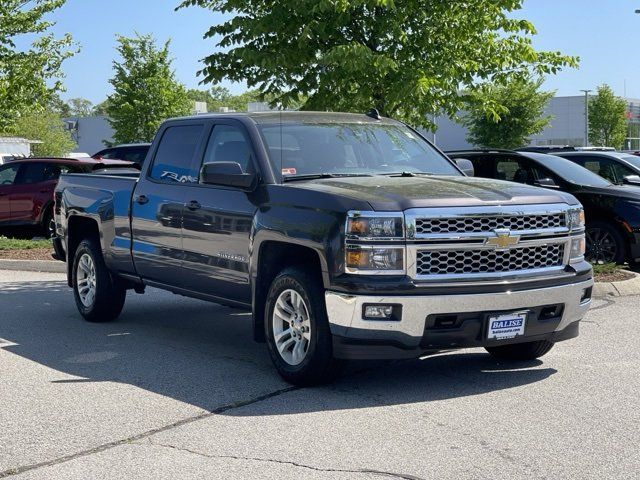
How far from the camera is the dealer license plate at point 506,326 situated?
688cm

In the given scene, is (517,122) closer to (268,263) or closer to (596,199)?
(596,199)

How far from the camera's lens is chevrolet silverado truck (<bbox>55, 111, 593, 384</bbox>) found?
674 cm

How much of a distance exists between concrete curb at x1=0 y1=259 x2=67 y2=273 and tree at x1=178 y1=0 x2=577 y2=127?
4136mm

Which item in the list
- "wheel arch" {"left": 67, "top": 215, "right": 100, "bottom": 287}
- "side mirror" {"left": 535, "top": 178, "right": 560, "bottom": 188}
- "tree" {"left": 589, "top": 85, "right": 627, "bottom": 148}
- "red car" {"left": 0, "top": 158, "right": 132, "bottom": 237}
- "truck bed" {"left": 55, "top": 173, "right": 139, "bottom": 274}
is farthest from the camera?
"tree" {"left": 589, "top": 85, "right": 627, "bottom": 148}

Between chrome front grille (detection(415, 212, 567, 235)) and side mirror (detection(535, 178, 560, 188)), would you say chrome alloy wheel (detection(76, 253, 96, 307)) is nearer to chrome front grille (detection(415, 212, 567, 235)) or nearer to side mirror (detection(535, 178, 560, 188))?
chrome front grille (detection(415, 212, 567, 235))

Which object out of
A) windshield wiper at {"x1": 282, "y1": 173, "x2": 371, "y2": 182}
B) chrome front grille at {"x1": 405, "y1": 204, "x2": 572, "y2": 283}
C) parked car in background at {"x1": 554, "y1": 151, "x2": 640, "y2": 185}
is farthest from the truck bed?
parked car in background at {"x1": 554, "y1": 151, "x2": 640, "y2": 185}

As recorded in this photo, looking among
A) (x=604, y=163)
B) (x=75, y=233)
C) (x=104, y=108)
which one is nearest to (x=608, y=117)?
(x=104, y=108)

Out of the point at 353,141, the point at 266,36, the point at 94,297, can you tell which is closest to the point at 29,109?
the point at 266,36

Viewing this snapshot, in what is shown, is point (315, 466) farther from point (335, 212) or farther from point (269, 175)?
point (269, 175)

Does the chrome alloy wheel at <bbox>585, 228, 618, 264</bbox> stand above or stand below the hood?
below

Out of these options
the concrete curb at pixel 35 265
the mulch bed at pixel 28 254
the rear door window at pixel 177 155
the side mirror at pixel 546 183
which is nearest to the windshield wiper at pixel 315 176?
the rear door window at pixel 177 155

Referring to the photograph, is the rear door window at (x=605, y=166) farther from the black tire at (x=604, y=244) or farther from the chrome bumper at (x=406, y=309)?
the chrome bumper at (x=406, y=309)

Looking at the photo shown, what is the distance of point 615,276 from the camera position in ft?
41.6

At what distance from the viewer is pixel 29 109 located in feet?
73.6
